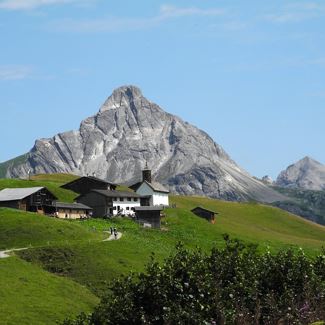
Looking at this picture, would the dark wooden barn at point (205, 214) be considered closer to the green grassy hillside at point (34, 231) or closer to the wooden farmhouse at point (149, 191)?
the wooden farmhouse at point (149, 191)

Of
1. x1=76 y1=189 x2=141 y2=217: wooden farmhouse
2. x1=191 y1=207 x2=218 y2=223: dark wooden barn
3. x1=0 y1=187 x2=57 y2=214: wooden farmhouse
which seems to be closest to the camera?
x1=0 y1=187 x2=57 y2=214: wooden farmhouse

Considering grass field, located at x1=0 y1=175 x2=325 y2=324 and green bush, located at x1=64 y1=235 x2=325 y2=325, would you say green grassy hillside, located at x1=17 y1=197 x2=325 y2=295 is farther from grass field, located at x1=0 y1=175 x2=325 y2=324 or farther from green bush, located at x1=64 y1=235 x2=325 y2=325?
green bush, located at x1=64 y1=235 x2=325 y2=325

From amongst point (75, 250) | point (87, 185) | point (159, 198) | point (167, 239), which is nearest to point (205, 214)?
point (159, 198)

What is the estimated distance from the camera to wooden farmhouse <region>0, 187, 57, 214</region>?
12438 centimetres

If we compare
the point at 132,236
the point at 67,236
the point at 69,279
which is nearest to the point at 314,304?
the point at 69,279

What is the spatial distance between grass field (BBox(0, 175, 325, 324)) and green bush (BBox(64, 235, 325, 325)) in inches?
303

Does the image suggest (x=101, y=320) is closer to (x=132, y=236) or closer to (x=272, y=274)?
(x=272, y=274)

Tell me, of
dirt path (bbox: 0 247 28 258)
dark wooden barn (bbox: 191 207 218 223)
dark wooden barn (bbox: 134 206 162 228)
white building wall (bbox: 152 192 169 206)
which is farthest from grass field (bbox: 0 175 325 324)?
white building wall (bbox: 152 192 169 206)

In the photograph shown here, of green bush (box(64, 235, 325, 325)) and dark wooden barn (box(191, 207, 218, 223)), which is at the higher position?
dark wooden barn (box(191, 207, 218, 223))

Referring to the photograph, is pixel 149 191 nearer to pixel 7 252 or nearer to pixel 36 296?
pixel 7 252

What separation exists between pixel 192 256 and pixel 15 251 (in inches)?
1832

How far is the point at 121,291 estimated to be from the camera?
3984 centimetres

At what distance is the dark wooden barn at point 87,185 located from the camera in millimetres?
152000

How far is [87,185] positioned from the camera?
510 feet
